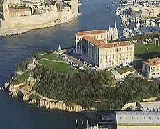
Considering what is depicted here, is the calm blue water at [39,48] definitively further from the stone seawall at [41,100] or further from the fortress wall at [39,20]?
the fortress wall at [39,20]

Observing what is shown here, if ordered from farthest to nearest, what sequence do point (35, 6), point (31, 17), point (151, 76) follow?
1. point (35, 6)
2. point (31, 17)
3. point (151, 76)

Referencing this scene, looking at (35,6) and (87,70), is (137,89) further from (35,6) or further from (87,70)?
(35,6)

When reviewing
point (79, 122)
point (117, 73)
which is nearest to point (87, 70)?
point (117, 73)

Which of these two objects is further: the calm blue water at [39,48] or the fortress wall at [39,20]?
the fortress wall at [39,20]

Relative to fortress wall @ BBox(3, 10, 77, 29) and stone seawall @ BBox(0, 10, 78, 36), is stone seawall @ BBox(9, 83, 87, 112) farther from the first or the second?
fortress wall @ BBox(3, 10, 77, 29)

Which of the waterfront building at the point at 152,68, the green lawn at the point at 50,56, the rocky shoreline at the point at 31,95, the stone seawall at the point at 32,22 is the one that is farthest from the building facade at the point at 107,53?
the stone seawall at the point at 32,22

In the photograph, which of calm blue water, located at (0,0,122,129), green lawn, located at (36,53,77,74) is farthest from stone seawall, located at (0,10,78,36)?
green lawn, located at (36,53,77,74)
